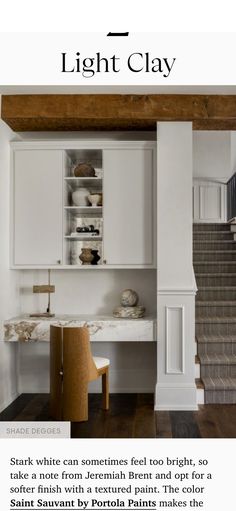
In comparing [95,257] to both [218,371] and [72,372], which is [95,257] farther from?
[218,371]

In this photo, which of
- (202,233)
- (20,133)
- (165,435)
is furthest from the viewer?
(202,233)

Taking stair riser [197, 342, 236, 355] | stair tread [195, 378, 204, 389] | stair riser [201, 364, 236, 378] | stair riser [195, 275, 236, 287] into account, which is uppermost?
stair riser [195, 275, 236, 287]

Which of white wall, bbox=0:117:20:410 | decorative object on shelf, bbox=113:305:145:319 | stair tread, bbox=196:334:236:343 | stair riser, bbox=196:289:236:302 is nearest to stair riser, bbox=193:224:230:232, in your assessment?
stair riser, bbox=196:289:236:302

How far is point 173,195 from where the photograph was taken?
4457 millimetres

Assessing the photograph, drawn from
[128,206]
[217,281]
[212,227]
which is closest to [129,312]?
[128,206]

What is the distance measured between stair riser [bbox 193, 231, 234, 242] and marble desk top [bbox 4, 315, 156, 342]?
10.8ft

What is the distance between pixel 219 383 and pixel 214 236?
352 cm

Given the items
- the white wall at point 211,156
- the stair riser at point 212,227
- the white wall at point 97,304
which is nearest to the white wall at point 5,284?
the white wall at point 97,304

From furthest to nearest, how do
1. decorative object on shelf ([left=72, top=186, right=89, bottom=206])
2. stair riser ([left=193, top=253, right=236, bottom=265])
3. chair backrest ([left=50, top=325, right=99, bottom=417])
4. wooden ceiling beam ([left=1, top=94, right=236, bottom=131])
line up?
stair riser ([left=193, top=253, right=236, bottom=265]) → decorative object on shelf ([left=72, top=186, right=89, bottom=206]) → wooden ceiling beam ([left=1, top=94, right=236, bottom=131]) → chair backrest ([left=50, top=325, right=99, bottom=417])

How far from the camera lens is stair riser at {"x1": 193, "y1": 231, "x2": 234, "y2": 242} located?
7.63 metres

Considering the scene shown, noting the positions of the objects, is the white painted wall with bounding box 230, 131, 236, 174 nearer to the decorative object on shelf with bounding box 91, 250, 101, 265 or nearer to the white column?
the white column

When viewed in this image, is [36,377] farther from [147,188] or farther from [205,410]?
[147,188]
